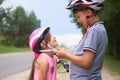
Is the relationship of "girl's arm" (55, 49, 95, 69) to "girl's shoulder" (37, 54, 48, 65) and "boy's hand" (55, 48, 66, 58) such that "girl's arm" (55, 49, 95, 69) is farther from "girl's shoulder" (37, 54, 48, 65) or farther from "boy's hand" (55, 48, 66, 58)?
"girl's shoulder" (37, 54, 48, 65)

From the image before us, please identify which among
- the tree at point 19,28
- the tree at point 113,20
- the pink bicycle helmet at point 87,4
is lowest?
the tree at point 19,28

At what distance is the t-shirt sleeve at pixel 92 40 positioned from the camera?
139 inches

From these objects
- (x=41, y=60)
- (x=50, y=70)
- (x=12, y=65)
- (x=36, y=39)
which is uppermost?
(x=36, y=39)

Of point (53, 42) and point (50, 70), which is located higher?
point (53, 42)

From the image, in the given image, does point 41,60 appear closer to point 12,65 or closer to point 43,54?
point 43,54

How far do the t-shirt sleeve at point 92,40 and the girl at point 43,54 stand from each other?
0.72m

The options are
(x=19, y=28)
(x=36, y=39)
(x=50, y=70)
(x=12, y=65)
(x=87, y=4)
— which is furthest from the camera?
(x=19, y=28)

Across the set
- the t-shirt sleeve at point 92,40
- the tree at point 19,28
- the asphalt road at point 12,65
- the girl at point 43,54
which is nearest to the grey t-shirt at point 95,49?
the t-shirt sleeve at point 92,40

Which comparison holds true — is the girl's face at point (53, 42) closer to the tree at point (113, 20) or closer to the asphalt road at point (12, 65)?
the asphalt road at point (12, 65)

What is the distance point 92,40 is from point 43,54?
975 mm

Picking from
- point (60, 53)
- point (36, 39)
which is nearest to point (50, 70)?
point (36, 39)

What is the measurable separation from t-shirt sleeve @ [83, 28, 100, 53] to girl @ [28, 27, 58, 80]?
0.72m

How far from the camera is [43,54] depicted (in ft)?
14.5

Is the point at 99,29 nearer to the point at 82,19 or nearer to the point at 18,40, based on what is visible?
the point at 82,19
